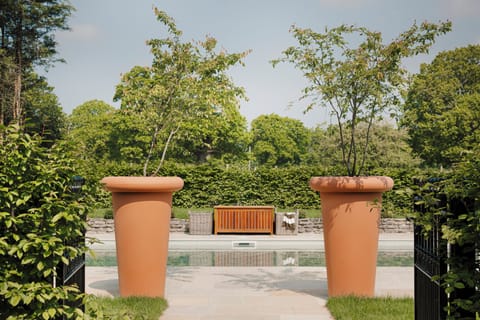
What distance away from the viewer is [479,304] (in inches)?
106

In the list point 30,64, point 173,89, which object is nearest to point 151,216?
point 173,89

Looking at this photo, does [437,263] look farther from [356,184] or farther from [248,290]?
[248,290]

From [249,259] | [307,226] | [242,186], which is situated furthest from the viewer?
[242,186]

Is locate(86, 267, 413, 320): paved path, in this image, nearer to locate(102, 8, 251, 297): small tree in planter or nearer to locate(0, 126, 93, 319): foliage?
locate(102, 8, 251, 297): small tree in planter

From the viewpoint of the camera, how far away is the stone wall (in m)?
15.2

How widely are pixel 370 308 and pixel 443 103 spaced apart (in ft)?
99.3

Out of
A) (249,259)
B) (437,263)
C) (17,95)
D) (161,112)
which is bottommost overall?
(249,259)

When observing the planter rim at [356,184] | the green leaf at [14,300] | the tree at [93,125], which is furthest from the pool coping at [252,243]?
the tree at [93,125]

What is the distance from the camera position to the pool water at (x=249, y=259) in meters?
10.5

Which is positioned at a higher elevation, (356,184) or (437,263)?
(356,184)

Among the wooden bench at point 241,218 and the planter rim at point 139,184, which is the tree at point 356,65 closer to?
the planter rim at point 139,184

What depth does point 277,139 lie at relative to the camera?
53.2m

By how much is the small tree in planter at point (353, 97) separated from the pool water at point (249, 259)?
4.20 metres

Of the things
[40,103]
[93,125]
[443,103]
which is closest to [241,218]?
[40,103]
